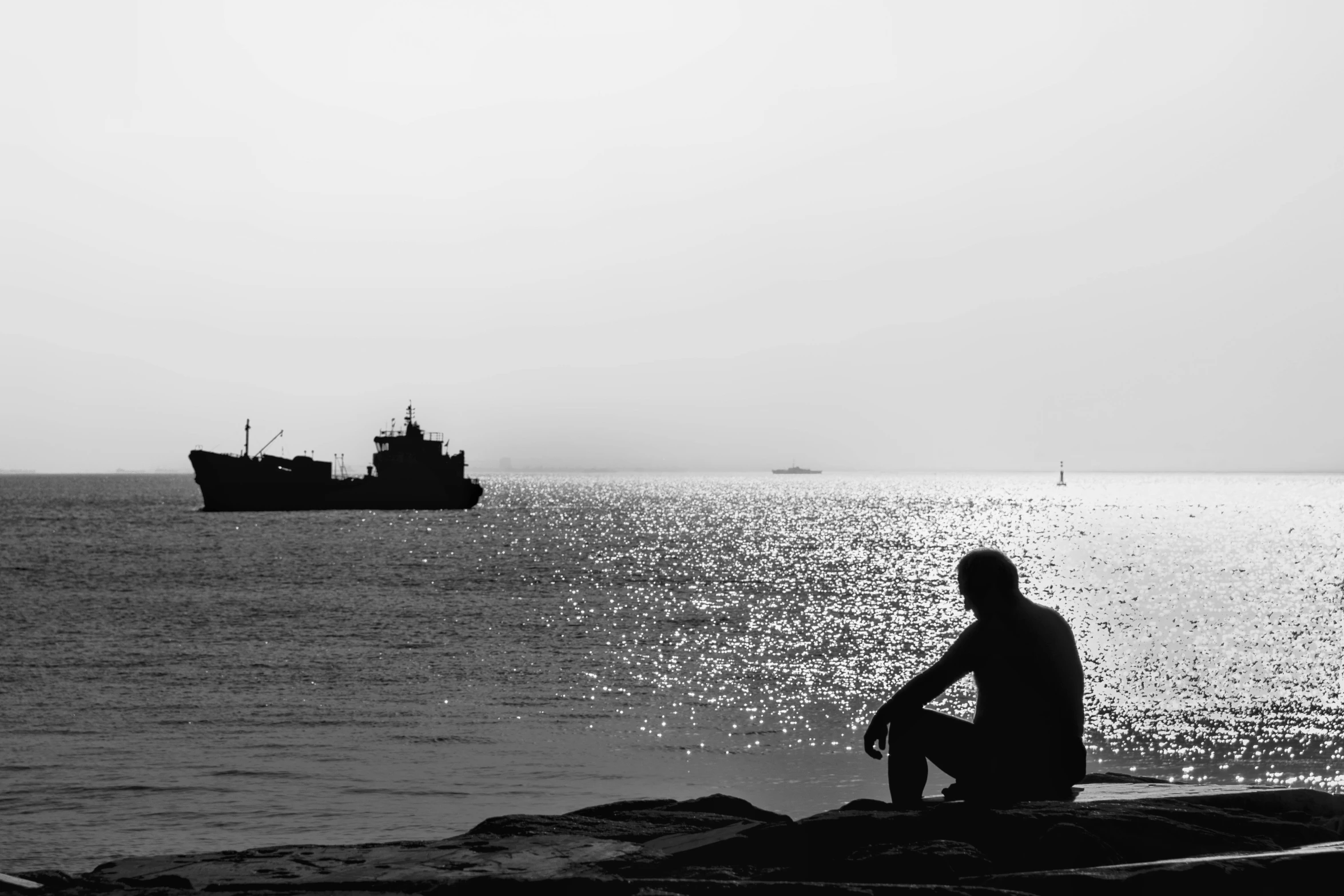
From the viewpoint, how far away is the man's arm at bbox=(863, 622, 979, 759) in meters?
4.98

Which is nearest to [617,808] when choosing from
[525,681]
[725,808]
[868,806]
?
[725,808]

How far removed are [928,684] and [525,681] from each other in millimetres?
18539

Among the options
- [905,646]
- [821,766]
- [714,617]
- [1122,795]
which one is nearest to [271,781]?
[821,766]

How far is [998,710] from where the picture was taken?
523 centimetres

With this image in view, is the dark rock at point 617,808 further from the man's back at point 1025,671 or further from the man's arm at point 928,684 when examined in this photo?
the man's back at point 1025,671

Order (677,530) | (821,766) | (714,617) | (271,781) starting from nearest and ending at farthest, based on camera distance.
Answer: (271,781) → (821,766) → (714,617) → (677,530)

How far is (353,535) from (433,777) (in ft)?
227

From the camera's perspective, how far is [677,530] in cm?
9519

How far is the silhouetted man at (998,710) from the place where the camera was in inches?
200

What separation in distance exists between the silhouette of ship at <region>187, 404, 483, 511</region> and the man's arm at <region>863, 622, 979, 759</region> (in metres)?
98.1

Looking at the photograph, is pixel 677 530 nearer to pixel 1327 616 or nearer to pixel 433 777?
pixel 1327 616

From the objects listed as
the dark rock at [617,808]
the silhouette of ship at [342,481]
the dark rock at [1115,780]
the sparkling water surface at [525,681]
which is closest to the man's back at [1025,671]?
the dark rock at [1115,780]

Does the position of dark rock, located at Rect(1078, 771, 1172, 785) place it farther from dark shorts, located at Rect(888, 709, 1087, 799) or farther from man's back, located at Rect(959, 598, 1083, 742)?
man's back, located at Rect(959, 598, 1083, 742)

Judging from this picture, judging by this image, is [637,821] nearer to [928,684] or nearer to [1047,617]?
[928,684]
